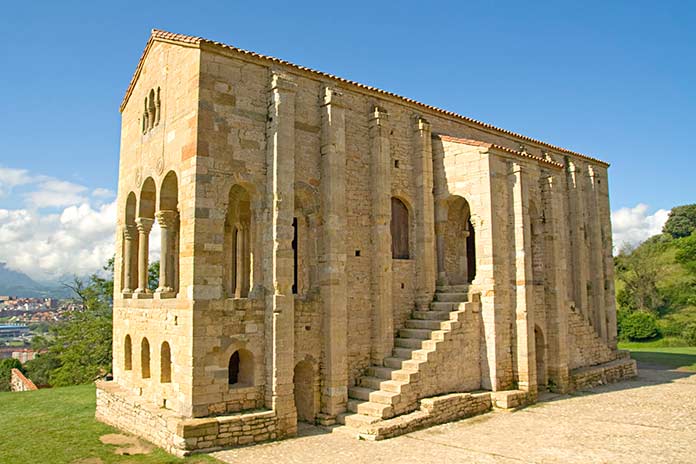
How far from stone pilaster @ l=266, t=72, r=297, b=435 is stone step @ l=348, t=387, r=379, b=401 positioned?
6.59 feet

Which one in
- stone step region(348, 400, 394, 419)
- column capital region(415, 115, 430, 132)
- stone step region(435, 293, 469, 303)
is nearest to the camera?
stone step region(348, 400, 394, 419)

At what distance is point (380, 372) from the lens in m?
14.4

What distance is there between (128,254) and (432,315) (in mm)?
9411

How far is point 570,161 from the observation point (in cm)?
2338

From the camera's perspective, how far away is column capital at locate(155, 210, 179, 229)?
1400cm

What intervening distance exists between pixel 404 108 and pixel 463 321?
6.99 m

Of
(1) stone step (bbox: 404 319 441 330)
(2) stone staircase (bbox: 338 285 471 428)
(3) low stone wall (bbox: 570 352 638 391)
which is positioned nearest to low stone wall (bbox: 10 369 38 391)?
(2) stone staircase (bbox: 338 285 471 428)

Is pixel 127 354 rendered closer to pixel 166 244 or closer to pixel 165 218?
pixel 166 244

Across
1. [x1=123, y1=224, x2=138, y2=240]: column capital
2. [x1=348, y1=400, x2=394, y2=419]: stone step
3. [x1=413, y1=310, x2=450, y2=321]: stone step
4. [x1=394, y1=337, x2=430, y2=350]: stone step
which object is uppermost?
→ [x1=123, y1=224, x2=138, y2=240]: column capital

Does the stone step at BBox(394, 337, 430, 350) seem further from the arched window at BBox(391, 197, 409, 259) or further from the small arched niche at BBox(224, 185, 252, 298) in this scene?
the small arched niche at BBox(224, 185, 252, 298)

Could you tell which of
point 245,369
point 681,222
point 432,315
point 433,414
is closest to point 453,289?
point 432,315

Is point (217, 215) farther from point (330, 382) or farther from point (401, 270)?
point (401, 270)

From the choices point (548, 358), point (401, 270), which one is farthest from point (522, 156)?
point (548, 358)

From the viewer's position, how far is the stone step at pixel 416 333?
49.9 feet
